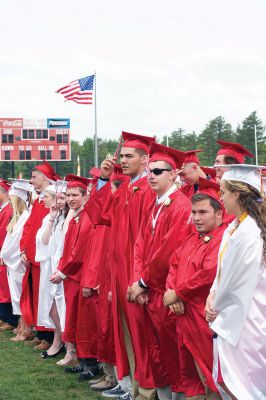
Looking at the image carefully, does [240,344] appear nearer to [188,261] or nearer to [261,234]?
[261,234]

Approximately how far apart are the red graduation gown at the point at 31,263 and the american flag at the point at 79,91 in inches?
688

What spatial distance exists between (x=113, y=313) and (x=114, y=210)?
110 cm

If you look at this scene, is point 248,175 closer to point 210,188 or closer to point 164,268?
point 210,188

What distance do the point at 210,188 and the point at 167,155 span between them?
69 centimetres

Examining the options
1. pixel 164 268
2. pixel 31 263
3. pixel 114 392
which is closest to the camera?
pixel 164 268

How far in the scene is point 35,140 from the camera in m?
45.2

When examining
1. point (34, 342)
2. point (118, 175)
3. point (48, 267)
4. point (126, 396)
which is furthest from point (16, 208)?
point (126, 396)

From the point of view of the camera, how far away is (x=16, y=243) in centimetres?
1073

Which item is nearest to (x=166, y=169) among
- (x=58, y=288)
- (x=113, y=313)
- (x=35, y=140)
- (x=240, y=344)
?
(x=113, y=313)

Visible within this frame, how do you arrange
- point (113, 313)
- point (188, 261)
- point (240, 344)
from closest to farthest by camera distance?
point (240, 344) → point (188, 261) → point (113, 313)

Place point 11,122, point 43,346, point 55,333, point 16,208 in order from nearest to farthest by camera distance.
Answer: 1. point 55,333
2. point 43,346
3. point 16,208
4. point 11,122

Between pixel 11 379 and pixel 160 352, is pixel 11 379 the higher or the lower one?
the lower one

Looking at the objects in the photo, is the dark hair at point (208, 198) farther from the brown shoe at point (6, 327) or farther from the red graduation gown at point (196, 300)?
the brown shoe at point (6, 327)

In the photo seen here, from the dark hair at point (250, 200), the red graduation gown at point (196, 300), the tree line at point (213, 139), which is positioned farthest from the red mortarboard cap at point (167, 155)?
the tree line at point (213, 139)
